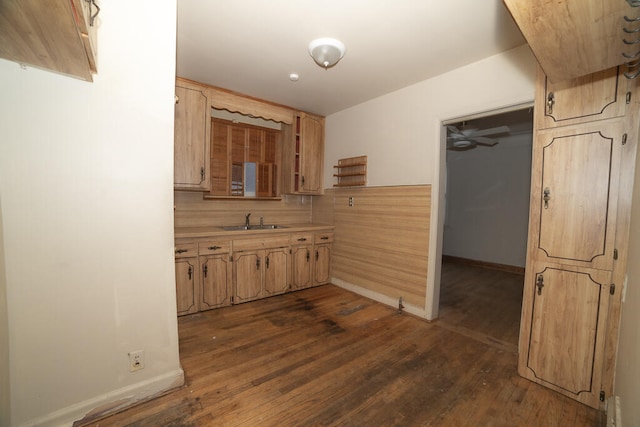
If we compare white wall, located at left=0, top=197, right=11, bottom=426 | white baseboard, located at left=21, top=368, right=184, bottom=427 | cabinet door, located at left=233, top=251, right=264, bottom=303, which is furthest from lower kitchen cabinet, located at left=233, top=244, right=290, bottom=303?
white wall, located at left=0, top=197, right=11, bottom=426

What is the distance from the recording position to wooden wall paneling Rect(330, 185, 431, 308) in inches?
112

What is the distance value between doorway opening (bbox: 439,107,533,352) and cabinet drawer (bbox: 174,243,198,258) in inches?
112

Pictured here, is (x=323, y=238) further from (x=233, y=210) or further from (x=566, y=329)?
(x=566, y=329)

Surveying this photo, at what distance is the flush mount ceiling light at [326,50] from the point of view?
2.09 meters

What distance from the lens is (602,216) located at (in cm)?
157

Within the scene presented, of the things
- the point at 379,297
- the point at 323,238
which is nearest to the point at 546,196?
the point at 379,297

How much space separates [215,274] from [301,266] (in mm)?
1179

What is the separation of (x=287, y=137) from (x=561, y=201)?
3170 mm

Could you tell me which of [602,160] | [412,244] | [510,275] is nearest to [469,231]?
[510,275]

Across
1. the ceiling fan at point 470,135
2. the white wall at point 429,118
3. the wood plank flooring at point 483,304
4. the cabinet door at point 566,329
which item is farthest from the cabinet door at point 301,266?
the ceiling fan at point 470,135

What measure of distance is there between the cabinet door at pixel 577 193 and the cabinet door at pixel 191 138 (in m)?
3.15

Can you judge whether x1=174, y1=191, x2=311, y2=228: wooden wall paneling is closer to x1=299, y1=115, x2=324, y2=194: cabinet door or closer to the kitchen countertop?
the kitchen countertop

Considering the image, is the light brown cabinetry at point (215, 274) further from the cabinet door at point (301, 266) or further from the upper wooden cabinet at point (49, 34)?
the upper wooden cabinet at point (49, 34)

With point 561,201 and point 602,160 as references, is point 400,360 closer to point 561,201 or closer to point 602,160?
point 561,201
